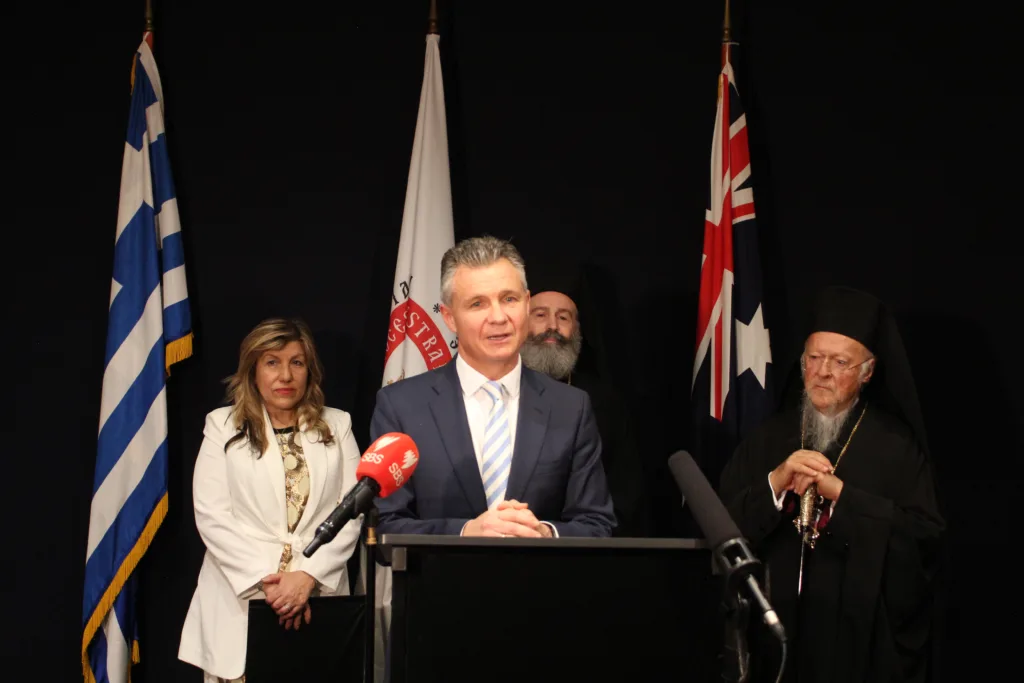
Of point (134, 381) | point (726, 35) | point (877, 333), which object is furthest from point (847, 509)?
point (134, 381)

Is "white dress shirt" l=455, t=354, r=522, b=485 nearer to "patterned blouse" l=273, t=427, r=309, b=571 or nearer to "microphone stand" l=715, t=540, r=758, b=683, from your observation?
"microphone stand" l=715, t=540, r=758, b=683

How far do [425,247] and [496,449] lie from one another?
93.7 inches

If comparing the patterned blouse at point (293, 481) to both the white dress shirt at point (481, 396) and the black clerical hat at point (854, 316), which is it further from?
the black clerical hat at point (854, 316)

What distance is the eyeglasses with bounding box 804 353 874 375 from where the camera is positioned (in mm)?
4371

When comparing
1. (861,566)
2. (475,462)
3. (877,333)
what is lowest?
(861,566)

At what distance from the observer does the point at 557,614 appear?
2.47 meters

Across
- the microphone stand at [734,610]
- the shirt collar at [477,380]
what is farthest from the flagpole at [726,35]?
the microphone stand at [734,610]

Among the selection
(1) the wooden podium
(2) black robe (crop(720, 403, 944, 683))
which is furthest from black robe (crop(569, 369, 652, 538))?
(1) the wooden podium

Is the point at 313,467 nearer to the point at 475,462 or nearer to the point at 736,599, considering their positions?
the point at 475,462

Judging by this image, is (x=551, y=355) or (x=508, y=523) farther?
(x=551, y=355)

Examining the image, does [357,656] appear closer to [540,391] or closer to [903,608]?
[540,391]

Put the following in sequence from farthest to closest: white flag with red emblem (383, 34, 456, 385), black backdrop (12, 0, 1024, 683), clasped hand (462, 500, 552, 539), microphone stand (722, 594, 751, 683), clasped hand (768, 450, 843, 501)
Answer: black backdrop (12, 0, 1024, 683)
white flag with red emblem (383, 34, 456, 385)
clasped hand (768, 450, 843, 501)
clasped hand (462, 500, 552, 539)
microphone stand (722, 594, 751, 683)

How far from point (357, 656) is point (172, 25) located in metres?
3.24

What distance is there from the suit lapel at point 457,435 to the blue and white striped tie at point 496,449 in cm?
5
